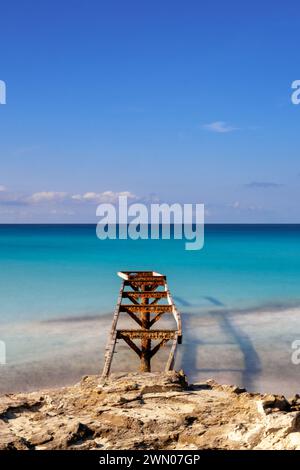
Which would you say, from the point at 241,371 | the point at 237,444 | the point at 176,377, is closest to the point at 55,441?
the point at 237,444

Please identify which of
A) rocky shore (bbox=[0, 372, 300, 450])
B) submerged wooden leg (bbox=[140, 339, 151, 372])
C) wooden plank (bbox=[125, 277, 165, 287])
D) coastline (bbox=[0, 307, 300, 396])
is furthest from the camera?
wooden plank (bbox=[125, 277, 165, 287])

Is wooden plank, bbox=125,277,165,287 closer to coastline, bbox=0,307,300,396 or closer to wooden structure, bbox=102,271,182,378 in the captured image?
wooden structure, bbox=102,271,182,378

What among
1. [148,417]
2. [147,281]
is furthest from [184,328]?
[148,417]

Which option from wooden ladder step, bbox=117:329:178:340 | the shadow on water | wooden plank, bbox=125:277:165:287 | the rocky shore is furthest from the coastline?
the rocky shore

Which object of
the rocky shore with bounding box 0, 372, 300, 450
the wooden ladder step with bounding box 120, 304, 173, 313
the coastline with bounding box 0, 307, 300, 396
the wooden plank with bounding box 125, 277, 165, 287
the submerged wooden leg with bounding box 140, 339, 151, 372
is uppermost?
the wooden plank with bounding box 125, 277, 165, 287

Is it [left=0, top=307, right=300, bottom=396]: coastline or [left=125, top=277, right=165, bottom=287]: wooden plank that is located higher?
[left=125, top=277, right=165, bottom=287]: wooden plank

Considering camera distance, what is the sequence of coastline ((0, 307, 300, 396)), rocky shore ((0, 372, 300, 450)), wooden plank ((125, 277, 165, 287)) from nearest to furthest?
rocky shore ((0, 372, 300, 450)) < coastline ((0, 307, 300, 396)) < wooden plank ((125, 277, 165, 287))

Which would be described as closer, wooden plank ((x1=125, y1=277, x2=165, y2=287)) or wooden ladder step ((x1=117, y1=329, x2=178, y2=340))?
wooden ladder step ((x1=117, y1=329, x2=178, y2=340))

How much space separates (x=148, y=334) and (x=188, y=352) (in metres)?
3.91

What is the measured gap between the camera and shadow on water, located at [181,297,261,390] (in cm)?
1219

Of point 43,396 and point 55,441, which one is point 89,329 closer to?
point 43,396

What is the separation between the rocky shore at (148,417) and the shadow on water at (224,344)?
4750mm
